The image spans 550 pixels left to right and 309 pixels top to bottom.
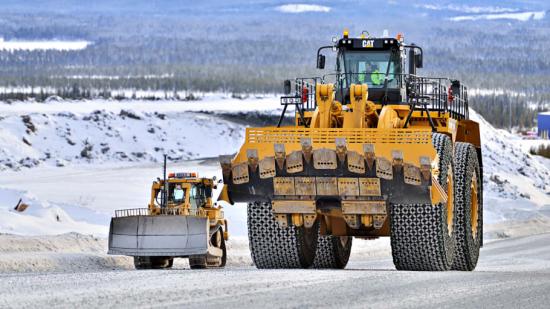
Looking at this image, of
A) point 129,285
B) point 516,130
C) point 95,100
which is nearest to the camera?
point 129,285

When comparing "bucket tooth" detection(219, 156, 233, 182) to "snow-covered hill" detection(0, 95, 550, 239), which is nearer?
"bucket tooth" detection(219, 156, 233, 182)

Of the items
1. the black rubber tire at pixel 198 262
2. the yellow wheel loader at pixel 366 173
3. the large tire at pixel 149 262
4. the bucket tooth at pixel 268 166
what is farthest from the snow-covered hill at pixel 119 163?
the bucket tooth at pixel 268 166

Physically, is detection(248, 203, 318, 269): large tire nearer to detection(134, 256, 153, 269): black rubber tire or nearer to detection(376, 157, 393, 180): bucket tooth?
detection(376, 157, 393, 180): bucket tooth

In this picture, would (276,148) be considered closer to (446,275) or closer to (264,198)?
(264,198)

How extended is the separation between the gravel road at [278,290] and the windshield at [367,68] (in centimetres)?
489

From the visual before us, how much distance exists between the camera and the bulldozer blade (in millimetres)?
25531

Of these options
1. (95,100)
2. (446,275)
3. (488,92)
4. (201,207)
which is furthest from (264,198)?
(488,92)

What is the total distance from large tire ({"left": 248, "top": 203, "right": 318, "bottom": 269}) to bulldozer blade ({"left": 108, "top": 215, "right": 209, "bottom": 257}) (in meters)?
4.93

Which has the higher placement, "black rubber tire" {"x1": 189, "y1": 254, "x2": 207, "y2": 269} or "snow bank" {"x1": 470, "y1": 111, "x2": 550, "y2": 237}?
"black rubber tire" {"x1": 189, "y1": 254, "x2": 207, "y2": 269}

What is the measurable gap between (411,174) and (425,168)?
0.75 feet

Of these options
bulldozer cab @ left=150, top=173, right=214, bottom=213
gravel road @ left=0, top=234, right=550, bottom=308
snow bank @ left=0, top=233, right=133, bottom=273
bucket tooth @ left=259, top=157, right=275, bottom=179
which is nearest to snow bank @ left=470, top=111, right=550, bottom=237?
snow bank @ left=0, top=233, right=133, bottom=273

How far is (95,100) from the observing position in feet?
326

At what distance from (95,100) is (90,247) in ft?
225

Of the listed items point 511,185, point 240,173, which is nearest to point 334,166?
point 240,173
